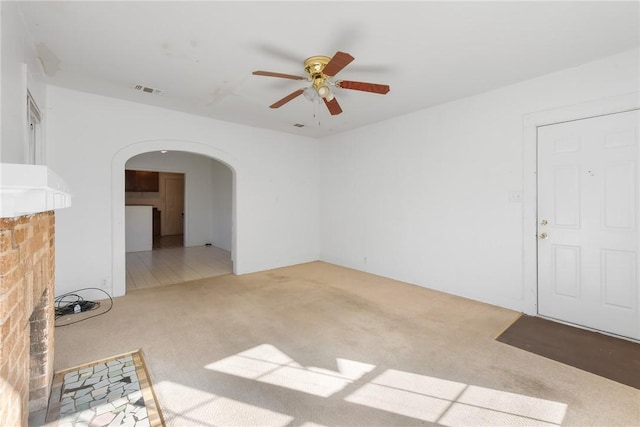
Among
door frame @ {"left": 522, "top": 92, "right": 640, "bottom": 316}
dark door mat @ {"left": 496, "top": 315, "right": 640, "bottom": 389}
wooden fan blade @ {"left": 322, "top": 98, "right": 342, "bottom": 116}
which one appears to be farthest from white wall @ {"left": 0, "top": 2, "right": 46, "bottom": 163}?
door frame @ {"left": 522, "top": 92, "right": 640, "bottom": 316}

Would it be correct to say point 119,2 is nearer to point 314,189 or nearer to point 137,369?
point 137,369

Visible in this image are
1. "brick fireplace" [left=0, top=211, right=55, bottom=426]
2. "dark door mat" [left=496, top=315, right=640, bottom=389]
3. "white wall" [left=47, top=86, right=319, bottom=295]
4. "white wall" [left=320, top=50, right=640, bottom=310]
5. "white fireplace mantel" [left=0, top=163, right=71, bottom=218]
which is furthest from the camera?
"white wall" [left=47, top=86, right=319, bottom=295]

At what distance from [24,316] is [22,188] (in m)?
0.91

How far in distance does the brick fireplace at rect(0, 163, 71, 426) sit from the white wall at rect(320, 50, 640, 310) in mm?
4079

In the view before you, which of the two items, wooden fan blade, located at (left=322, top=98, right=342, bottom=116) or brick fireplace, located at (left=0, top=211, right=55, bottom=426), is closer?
brick fireplace, located at (left=0, top=211, right=55, bottom=426)

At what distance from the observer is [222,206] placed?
786cm

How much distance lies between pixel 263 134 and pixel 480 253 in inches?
159

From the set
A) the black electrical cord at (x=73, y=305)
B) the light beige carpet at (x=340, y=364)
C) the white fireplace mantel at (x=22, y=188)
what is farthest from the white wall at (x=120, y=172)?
the white fireplace mantel at (x=22, y=188)

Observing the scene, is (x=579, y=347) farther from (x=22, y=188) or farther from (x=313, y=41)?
(x=22, y=188)

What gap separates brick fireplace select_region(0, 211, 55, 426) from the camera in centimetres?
115

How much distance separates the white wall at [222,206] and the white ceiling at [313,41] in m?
3.97

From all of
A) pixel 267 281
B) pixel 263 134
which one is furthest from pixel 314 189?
pixel 267 281

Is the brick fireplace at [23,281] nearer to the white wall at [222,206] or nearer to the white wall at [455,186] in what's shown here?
the white wall at [455,186]

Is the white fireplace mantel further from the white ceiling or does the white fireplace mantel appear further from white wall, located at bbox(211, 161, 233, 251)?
white wall, located at bbox(211, 161, 233, 251)
